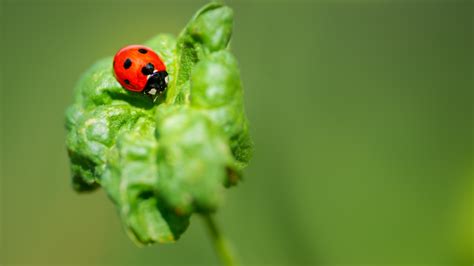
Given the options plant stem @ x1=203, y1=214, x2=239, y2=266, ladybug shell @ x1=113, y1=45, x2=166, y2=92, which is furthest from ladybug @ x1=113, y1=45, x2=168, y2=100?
plant stem @ x1=203, y1=214, x2=239, y2=266

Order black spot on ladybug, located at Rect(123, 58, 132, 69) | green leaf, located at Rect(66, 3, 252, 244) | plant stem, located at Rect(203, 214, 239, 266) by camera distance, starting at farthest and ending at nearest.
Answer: black spot on ladybug, located at Rect(123, 58, 132, 69) → plant stem, located at Rect(203, 214, 239, 266) → green leaf, located at Rect(66, 3, 252, 244)

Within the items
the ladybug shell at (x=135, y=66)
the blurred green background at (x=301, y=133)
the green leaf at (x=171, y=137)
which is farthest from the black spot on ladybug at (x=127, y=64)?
the blurred green background at (x=301, y=133)

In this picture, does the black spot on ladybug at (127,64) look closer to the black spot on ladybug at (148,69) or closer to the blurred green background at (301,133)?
the black spot on ladybug at (148,69)

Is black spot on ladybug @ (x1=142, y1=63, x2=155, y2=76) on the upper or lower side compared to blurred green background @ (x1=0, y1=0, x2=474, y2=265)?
upper

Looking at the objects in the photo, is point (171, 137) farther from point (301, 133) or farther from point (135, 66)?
point (301, 133)

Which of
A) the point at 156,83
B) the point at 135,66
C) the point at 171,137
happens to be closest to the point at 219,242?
the point at 171,137

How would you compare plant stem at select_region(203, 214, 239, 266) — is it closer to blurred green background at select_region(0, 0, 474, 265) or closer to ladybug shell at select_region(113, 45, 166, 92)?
ladybug shell at select_region(113, 45, 166, 92)

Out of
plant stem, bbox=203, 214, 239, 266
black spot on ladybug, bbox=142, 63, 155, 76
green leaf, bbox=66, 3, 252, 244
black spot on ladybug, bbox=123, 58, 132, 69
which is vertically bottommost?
plant stem, bbox=203, 214, 239, 266
